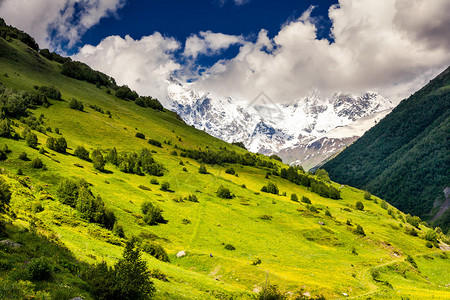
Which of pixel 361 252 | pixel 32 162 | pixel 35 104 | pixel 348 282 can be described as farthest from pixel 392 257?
pixel 35 104

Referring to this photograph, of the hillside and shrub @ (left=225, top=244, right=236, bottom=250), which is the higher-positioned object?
the hillside

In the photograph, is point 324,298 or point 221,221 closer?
point 324,298

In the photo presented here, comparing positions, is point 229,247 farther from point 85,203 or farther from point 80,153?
point 80,153

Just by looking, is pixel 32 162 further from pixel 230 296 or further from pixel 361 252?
pixel 361 252

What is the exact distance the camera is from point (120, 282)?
15734 mm

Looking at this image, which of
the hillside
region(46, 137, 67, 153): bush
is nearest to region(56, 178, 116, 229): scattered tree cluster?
the hillside

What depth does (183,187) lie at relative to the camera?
302 ft

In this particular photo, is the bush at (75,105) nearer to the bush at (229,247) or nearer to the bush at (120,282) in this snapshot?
the bush at (229,247)

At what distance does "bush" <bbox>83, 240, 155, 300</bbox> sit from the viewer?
15.4m

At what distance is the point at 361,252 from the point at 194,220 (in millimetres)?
42770

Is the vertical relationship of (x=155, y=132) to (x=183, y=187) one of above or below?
above

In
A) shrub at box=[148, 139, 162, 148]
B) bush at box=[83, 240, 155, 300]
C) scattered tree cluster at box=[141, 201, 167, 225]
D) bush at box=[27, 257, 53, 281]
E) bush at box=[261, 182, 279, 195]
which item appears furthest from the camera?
shrub at box=[148, 139, 162, 148]

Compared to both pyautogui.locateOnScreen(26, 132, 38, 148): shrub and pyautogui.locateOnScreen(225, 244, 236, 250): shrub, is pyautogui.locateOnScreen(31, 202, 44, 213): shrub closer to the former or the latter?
pyautogui.locateOnScreen(225, 244, 236, 250): shrub

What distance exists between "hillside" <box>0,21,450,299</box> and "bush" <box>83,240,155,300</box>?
1.62 ft
